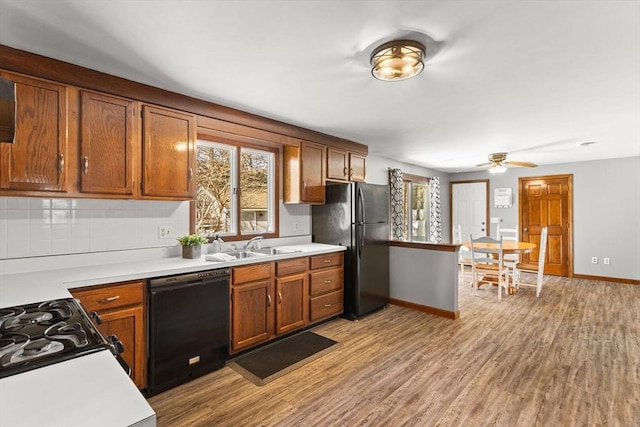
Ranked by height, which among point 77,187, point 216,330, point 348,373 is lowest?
point 348,373

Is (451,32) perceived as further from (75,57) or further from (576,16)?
(75,57)

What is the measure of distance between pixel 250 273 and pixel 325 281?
1065mm

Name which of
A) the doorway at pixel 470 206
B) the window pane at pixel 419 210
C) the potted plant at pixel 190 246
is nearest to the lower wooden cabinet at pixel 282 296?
Result: the potted plant at pixel 190 246

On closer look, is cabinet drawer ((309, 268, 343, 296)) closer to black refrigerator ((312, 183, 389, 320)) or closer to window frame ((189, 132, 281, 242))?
black refrigerator ((312, 183, 389, 320))

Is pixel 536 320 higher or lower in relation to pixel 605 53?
lower

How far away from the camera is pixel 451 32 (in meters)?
1.74

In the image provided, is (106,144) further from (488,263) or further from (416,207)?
(416,207)

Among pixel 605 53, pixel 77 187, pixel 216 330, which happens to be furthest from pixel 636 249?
pixel 77 187

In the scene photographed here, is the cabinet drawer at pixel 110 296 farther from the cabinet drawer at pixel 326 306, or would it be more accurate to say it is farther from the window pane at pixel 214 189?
the cabinet drawer at pixel 326 306

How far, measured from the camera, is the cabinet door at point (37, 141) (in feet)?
6.30

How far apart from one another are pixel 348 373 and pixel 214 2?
2.64 m

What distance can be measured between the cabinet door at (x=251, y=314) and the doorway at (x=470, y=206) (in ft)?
18.9

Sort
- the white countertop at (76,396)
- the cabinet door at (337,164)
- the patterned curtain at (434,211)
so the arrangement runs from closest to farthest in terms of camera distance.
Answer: the white countertop at (76,396) → the cabinet door at (337,164) → the patterned curtain at (434,211)

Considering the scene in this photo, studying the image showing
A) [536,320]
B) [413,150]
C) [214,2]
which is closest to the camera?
[214,2]
